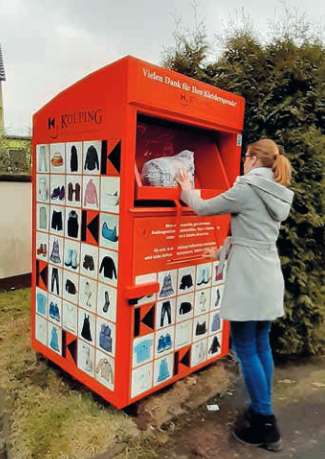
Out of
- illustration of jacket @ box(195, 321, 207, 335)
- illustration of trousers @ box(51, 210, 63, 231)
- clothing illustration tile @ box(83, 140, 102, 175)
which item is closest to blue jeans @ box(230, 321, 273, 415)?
illustration of jacket @ box(195, 321, 207, 335)

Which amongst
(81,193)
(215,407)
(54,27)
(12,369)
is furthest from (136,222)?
(54,27)

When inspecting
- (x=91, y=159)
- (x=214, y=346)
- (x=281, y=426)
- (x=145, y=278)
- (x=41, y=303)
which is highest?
(x=91, y=159)

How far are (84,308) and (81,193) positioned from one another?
0.72m

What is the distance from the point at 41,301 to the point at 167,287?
1.03 metres

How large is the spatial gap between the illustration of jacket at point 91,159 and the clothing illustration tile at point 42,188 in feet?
1.61

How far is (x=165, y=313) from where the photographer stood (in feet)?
7.52

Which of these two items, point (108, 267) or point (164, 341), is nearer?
point (108, 267)

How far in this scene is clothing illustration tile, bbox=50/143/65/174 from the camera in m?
2.36

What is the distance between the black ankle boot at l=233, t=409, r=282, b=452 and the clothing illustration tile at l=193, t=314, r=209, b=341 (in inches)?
24.9

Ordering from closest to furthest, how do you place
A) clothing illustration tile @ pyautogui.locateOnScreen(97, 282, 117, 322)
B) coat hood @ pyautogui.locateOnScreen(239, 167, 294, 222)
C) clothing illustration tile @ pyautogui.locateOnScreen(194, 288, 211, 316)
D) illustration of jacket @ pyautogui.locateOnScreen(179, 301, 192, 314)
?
coat hood @ pyautogui.locateOnScreen(239, 167, 294, 222) → clothing illustration tile @ pyautogui.locateOnScreen(97, 282, 117, 322) → illustration of jacket @ pyautogui.locateOnScreen(179, 301, 192, 314) → clothing illustration tile @ pyautogui.locateOnScreen(194, 288, 211, 316)

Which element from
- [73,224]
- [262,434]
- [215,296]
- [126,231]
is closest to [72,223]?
[73,224]

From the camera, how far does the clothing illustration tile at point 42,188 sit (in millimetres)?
2537

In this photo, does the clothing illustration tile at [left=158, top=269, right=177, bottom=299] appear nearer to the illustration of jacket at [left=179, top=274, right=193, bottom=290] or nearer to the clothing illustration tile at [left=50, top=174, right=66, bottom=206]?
the illustration of jacket at [left=179, top=274, right=193, bottom=290]

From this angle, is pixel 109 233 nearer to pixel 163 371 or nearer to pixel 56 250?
pixel 56 250
